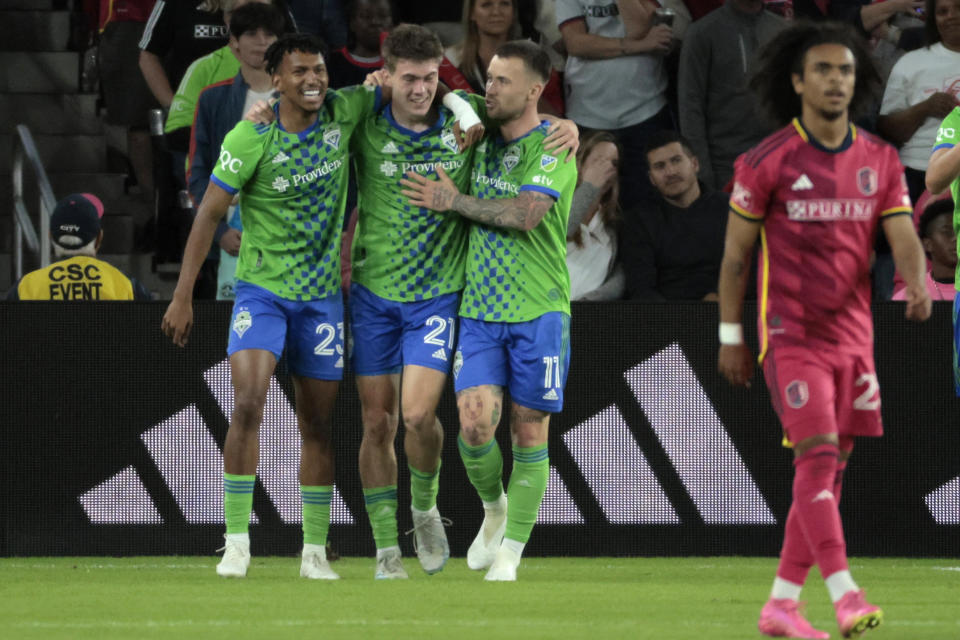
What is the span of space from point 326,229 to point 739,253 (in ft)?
8.55

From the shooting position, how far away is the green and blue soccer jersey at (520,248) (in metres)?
7.93

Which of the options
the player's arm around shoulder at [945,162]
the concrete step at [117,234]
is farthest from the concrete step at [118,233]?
the player's arm around shoulder at [945,162]

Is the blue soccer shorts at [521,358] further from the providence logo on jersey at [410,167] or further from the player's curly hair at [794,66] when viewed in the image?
the player's curly hair at [794,66]

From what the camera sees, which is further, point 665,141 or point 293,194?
point 665,141

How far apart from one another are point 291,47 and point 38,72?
20.1 ft

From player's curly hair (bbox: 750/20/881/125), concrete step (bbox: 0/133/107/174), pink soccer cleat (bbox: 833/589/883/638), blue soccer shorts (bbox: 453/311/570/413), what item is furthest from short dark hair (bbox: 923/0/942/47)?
concrete step (bbox: 0/133/107/174)

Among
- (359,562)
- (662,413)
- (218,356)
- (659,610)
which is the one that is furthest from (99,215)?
(659,610)

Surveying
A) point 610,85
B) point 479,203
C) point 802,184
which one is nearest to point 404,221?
point 479,203

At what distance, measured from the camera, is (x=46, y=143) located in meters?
13.4

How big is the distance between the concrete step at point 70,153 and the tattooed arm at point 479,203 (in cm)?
590

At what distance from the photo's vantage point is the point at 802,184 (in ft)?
19.7

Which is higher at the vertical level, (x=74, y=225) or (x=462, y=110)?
(x=462, y=110)

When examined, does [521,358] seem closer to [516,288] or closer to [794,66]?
[516,288]

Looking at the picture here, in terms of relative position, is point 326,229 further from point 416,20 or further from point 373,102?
point 416,20
